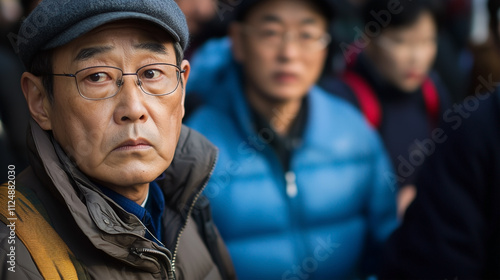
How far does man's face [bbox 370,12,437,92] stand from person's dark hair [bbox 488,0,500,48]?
1.22 meters

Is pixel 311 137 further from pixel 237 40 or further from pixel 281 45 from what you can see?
pixel 237 40

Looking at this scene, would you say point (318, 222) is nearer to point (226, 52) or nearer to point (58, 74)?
point (226, 52)

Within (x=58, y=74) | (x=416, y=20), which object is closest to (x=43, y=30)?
(x=58, y=74)

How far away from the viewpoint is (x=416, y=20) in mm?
3547

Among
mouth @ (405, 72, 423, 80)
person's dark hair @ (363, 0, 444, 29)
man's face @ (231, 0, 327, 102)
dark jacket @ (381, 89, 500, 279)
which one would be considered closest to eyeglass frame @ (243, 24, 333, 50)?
man's face @ (231, 0, 327, 102)

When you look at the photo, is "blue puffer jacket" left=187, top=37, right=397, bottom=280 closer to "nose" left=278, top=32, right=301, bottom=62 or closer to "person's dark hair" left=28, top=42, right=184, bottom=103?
"nose" left=278, top=32, right=301, bottom=62

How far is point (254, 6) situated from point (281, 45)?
247 millimetres

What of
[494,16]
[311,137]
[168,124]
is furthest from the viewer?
[311,137]

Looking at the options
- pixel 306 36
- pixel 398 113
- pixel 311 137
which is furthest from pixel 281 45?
pixel 398 113

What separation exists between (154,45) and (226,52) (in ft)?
5.78

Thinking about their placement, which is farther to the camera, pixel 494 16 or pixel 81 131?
pixel 494 16

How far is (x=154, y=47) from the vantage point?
4.36 feet

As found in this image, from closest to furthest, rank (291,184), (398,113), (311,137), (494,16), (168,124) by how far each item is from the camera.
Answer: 1. (168,124)
2. (494,16)
3. (291,184)
4. (311,137)
5. (398,113)

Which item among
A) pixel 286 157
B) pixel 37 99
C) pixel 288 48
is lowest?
pixel 286 157
